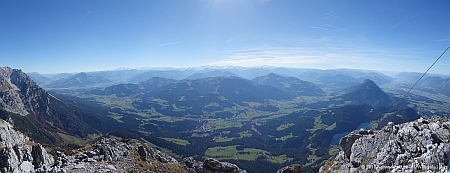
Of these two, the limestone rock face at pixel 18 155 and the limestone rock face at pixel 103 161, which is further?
the limestone rock face at pixel 18 155

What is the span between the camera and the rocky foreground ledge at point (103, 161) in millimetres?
29328

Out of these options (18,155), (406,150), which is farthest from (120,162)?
(406,150)

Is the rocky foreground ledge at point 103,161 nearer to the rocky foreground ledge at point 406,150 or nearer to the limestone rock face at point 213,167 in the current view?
the limestone rock face at point 213,167

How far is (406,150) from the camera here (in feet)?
85.0

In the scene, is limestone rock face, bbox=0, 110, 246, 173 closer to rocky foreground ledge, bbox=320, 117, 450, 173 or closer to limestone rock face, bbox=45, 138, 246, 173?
limestone rock face, bbox=45, 138, 246, 173

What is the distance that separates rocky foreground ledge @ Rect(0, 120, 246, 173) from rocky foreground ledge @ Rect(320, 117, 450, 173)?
17076 mm

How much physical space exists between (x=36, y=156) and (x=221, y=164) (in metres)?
32.1

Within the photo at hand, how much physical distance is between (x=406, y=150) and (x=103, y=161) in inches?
1456

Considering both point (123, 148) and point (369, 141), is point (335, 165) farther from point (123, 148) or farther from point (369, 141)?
point (123, 148)

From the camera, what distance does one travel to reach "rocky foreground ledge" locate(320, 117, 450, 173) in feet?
73.4

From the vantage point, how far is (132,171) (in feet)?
103

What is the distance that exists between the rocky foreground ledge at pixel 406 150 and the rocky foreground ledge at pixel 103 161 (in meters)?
17.1

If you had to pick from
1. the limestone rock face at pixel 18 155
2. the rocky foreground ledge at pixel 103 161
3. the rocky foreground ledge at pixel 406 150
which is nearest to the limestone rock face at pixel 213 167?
the rocky foreground ledge at pixel 103 161

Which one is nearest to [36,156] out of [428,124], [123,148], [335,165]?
[123,148]
